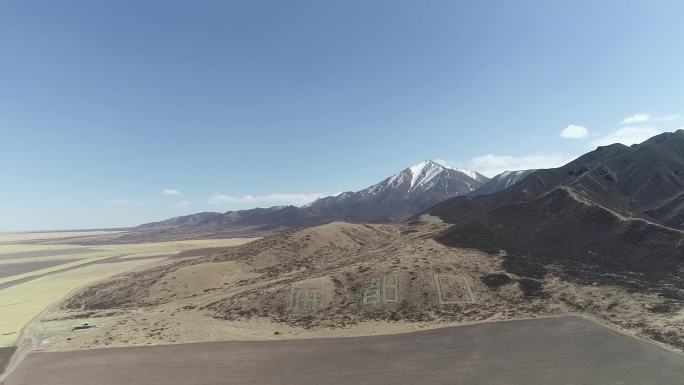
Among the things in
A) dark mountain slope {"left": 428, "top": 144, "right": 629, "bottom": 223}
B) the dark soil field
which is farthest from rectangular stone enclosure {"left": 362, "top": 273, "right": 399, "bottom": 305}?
dark mountain slope {"left": 428, "top": 144, "right": 629, "bottom": 223}

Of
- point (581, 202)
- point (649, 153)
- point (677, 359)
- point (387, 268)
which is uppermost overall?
point (649, 153)

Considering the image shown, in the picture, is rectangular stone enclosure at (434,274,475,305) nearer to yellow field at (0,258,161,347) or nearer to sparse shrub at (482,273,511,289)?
sparse shrub at (482,273,511,289)

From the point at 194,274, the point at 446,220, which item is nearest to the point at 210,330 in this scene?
the point at 194,274

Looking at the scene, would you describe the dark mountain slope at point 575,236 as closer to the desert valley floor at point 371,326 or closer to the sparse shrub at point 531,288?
the desert valley floor at point 371,326

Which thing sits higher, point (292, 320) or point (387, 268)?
point (387, 268)

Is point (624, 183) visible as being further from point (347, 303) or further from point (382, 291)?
point (347, 303)

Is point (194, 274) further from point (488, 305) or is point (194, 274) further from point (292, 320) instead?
point (488, 305)

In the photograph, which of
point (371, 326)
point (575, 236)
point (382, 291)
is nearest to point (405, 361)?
point (371, 326)

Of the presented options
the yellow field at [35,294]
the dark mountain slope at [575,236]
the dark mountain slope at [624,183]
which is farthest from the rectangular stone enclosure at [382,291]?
the dark mountain slope at [624,183]

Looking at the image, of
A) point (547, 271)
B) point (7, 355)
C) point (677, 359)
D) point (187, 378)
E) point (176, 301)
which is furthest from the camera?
point (176, 301)
